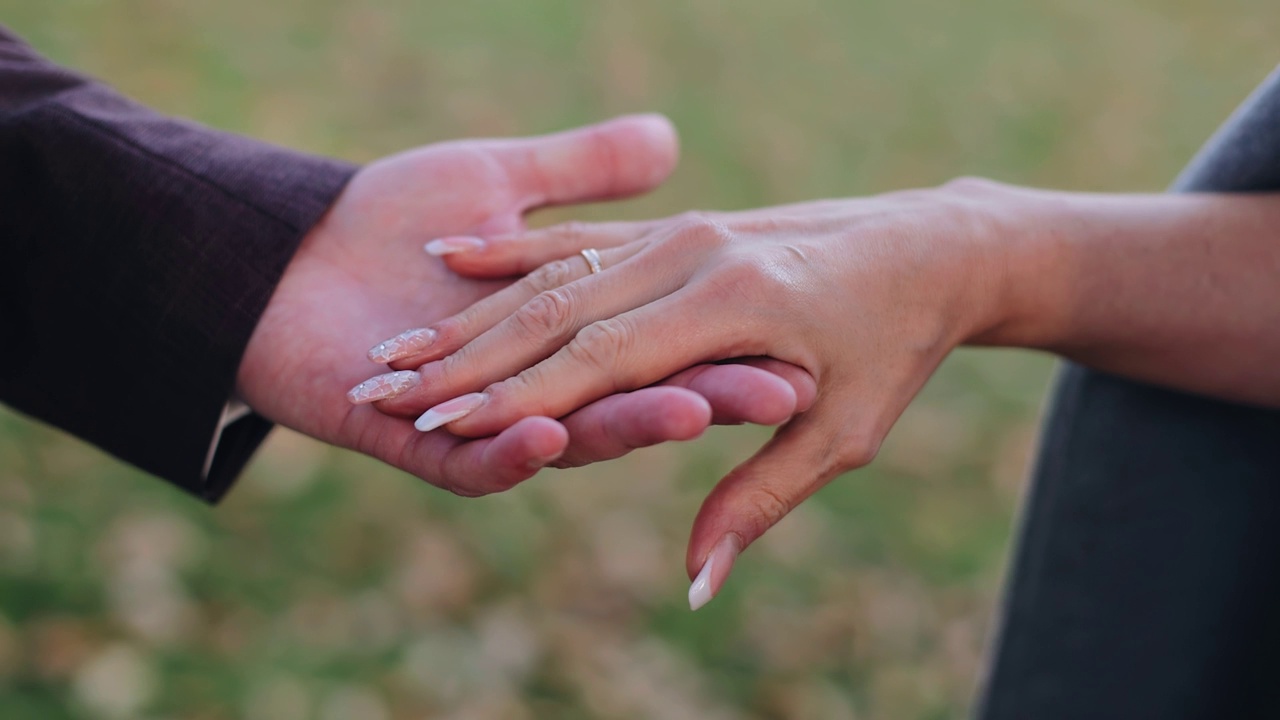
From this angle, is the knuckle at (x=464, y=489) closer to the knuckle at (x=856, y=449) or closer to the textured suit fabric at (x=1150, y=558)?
the knuckle at (x=856, y=449)

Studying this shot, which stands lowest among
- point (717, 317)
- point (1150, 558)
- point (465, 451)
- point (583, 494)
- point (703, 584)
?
point (583, 494)

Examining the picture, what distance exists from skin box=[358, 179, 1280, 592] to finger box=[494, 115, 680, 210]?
0.62 feet

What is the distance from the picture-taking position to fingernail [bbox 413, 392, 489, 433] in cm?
120

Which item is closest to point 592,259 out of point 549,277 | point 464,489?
point 549,277

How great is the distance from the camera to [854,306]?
4.19 feet

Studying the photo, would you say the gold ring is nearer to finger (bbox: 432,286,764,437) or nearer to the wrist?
finger (bbox: 432,286,764,437)

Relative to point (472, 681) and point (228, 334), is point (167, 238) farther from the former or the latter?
point (472, 681)

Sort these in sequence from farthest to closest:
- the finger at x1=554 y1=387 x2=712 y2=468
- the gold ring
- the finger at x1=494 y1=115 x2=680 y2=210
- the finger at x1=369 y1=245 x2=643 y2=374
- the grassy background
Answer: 1. the grassy background
2. the finger at x1=494 y1=115 x2=680 y2=210
3. the gold ring
4. the finger at x1=369 y1=245 x2=643 y2=374
5. the finger at x1=554 y1=387 x2=712 y2=468

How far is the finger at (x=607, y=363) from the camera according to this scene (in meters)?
1.20

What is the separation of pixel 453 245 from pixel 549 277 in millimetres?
177

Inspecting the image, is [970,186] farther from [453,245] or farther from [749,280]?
[453,245]

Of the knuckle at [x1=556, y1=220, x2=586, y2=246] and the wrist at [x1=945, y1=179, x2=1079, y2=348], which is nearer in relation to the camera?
the wrist at [x1=945, y1=179, x2=1079, y2=348]

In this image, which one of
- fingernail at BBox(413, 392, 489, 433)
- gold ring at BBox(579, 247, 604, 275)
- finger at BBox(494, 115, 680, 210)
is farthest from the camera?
finger at BBox(494, 115, 680, 210)

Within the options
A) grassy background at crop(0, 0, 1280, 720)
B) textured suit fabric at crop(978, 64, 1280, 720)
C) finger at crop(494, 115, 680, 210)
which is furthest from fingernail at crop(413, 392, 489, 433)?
grassy background at crop(0, 0, 1280, 720)
